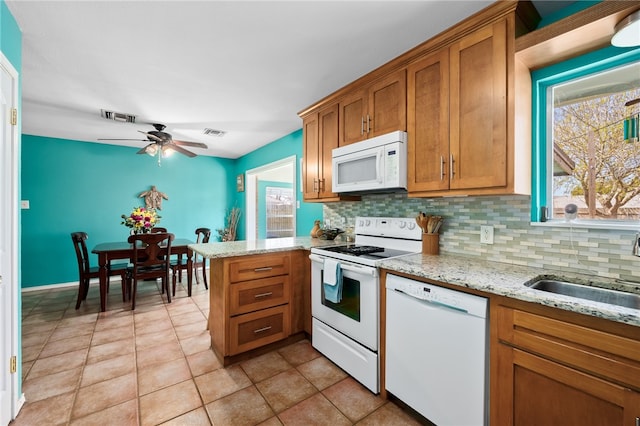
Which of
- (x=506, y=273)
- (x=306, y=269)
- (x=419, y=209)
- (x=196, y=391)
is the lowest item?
(x=196, y=391)

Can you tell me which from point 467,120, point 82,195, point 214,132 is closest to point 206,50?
point 467,120

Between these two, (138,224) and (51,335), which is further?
(138,224)

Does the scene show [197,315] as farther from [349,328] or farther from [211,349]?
[349,328]

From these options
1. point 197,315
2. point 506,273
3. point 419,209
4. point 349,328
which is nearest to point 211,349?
point 197,315

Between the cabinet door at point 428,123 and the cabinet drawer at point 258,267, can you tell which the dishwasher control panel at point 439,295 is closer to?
the cabinet door at point 428,123

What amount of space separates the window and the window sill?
15 millimetres

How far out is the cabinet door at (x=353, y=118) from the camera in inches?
89.4

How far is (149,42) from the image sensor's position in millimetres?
1846

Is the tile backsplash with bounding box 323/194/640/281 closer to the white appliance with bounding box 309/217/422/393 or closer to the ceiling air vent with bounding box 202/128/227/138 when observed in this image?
the white appliance with bounding box 309/217/422/393

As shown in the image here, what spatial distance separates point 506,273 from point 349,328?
1050 mm

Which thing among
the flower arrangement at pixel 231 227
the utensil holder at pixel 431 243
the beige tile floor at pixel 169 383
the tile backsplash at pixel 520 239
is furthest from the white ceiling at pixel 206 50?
the flower arrangement at pixel 231 227

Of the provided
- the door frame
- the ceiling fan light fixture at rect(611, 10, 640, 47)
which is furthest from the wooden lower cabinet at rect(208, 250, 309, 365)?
the ceiling fan light fixture at rect(611, 10, 640, 47)

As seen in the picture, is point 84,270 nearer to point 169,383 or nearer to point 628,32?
point 169,383

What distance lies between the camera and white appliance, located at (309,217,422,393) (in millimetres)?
1777
